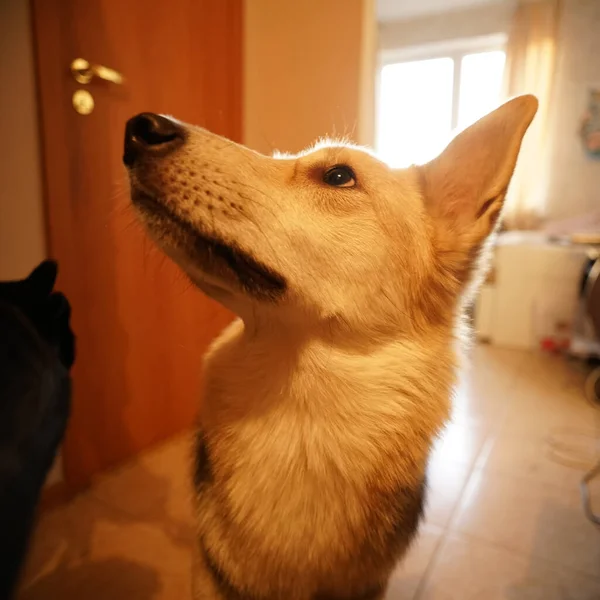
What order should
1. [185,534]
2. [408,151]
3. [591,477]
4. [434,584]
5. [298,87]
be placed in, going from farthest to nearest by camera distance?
[408,151], [298,87], [591,477], [185,534], [434,584]

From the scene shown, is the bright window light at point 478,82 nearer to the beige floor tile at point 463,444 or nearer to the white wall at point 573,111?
the white wall at point 573,111

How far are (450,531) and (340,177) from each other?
1.28 m

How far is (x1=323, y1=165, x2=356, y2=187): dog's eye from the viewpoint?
84 cm

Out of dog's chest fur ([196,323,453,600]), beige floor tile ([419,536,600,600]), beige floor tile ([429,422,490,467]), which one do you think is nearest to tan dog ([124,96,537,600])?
dog's chest fur ([196,323,453,600])

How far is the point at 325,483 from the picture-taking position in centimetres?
76

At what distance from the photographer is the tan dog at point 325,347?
0.73m

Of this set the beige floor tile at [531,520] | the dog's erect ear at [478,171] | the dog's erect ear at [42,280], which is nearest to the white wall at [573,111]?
the beige floor tile at [531,520]

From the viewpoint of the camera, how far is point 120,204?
3.84ft

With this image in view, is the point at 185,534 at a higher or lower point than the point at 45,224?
lower

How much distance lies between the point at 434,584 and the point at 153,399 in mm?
1212

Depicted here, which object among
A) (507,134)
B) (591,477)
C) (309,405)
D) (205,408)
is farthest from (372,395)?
(591,477)

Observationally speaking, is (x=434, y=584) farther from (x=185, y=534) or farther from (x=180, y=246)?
(x=180, y=246)

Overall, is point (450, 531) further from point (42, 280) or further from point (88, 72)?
point (88, 72)

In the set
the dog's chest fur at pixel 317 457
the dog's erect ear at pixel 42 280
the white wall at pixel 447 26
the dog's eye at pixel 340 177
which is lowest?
the dog's chest fur at pixel 317 457
